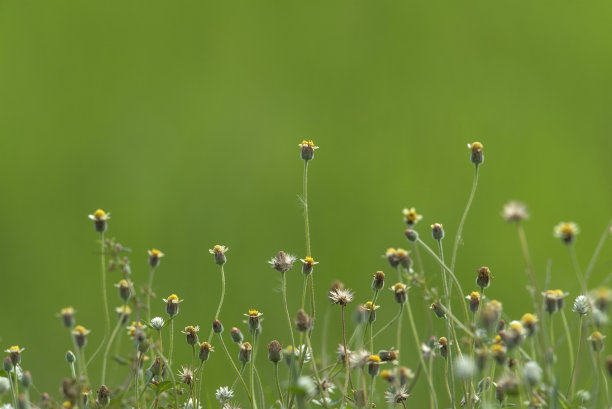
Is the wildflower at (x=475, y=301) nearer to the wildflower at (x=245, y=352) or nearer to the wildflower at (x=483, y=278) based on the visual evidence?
the wildflower at (x=483, y=278)

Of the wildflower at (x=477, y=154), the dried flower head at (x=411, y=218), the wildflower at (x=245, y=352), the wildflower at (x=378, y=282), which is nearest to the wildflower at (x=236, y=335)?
the wildflower at (x=245, y=352)

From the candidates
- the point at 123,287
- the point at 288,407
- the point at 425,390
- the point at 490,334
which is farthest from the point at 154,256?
the point at 425,390

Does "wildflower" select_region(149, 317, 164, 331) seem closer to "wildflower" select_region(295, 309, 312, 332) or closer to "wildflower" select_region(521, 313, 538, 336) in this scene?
"wildflower" select_region(295, 309, 312, 332)

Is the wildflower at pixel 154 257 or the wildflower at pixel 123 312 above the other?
the wildflower at pixel 154 257

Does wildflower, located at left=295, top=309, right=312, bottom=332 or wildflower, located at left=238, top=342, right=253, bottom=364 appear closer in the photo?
wildflower, located at left=295, top=309, right=312, bottom=332

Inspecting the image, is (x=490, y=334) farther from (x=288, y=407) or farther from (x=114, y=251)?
(x=114, y=251)

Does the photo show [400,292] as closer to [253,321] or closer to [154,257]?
[253,321]

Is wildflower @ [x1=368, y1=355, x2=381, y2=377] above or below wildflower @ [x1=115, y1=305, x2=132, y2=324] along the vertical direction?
below

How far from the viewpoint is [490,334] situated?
3.62 feet

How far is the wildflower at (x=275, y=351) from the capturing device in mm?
1204

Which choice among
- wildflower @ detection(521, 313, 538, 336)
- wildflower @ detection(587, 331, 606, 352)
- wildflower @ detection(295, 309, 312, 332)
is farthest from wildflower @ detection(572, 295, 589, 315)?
wildflower @ detection(295, 309, 312, 332)

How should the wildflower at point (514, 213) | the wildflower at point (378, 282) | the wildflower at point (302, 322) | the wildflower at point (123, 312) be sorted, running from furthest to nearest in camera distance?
the wildflower at point (378, 282) → the wildflower at point (123, 312) → the wildflower at point (302, 322) → the wildflower at point (514, 213)

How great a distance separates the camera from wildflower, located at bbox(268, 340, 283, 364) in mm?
1204

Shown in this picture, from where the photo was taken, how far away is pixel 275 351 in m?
1.21
